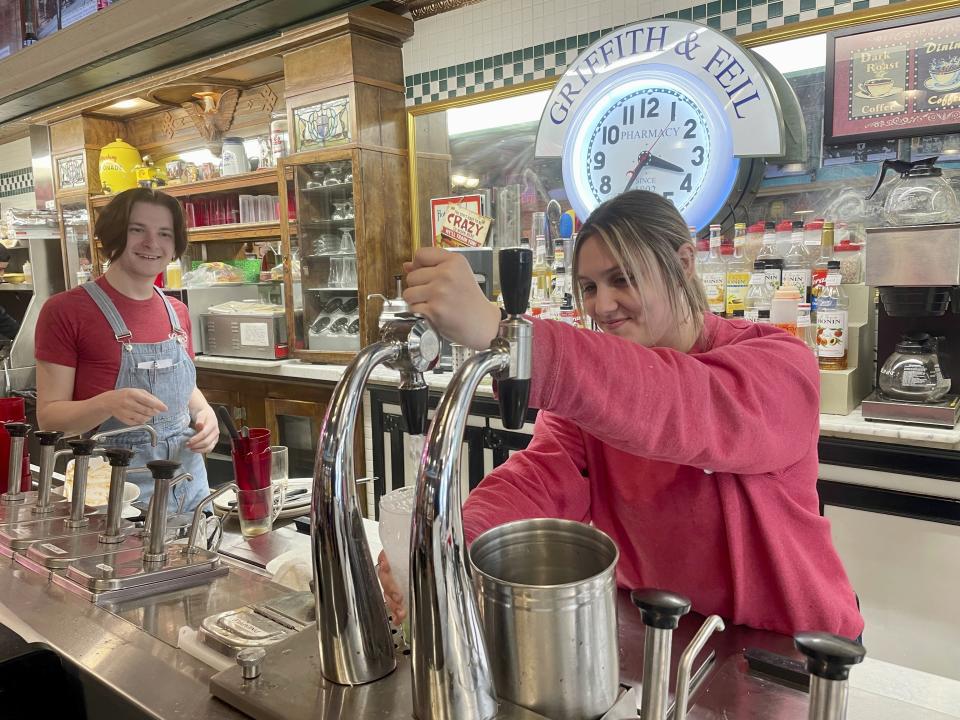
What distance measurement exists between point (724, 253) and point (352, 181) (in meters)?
2.03

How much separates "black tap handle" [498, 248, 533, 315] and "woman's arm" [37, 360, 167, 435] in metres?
1.52

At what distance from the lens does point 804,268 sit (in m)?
2.61

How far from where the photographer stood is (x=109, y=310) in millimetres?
2252

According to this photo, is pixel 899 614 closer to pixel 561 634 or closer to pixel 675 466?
pixel 675 466

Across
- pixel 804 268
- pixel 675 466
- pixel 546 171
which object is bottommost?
pixel 675 466

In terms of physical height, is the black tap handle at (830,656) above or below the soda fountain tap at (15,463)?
above

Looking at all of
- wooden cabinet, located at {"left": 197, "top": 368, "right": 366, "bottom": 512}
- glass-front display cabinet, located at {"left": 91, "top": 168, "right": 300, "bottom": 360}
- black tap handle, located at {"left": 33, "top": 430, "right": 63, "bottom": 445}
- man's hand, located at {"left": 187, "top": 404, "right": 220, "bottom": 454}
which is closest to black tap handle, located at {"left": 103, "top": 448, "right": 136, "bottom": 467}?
black tap handle, located at {"left": 33, "top": 430, "right": 63, "bottom": 445}

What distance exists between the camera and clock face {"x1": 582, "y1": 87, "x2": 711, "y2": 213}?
2908 millimetres

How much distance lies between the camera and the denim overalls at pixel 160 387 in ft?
7.10

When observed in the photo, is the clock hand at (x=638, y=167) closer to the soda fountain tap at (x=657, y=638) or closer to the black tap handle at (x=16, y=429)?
the black tap handle at (x=16, y=429)

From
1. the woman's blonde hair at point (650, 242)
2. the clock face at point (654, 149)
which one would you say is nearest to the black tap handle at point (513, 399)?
the woman's blonde hair at point (650, 242)

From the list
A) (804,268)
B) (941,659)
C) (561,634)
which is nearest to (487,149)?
(804,268)

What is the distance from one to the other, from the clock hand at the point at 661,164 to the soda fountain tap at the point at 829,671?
2697 mm

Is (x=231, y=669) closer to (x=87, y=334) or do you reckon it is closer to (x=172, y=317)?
(x=87, y=334)
